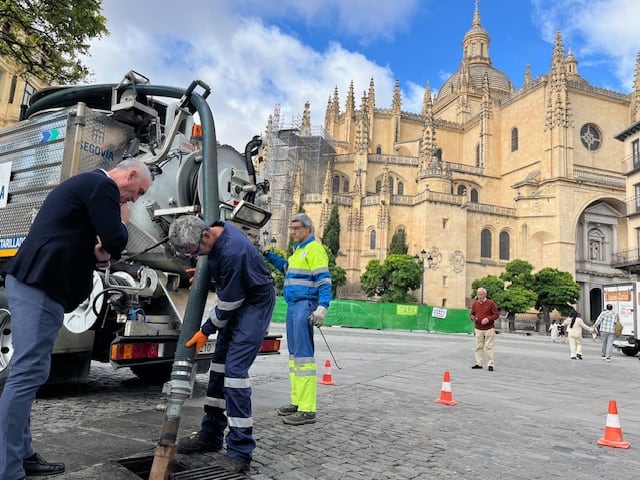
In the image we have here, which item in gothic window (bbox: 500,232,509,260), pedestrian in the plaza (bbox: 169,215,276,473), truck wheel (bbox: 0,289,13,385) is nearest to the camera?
pedestrian in the plaza (bbox: 169,215,276,473)

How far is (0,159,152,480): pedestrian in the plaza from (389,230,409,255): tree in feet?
142

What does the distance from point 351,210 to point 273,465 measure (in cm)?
4545

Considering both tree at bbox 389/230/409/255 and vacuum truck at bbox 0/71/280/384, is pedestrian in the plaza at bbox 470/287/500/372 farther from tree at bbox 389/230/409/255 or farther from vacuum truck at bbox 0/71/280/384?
tree at bbox 389/230/409/255

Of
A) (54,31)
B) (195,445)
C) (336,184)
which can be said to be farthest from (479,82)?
(195,445)

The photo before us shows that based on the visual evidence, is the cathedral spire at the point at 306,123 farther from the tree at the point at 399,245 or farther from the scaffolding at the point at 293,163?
the tree at the point at 399,245

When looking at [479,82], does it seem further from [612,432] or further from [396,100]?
[612,432]

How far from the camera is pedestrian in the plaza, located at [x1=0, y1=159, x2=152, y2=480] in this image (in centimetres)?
258

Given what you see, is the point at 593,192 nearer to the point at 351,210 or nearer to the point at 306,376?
the point at 351,210

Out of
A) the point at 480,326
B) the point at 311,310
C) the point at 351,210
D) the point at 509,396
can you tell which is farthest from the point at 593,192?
the point at 311,310

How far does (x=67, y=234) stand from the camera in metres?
2.71

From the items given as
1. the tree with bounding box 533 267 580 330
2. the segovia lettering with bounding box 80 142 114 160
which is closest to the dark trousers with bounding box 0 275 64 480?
the segovia lettering with bounding box 80 142 114 160

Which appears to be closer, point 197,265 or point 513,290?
point 197,265

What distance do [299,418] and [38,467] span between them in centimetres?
220

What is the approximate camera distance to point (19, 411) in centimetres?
258
